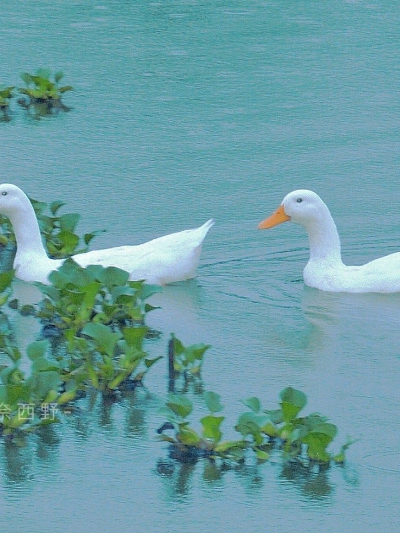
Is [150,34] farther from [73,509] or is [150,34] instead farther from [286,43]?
[73,509]

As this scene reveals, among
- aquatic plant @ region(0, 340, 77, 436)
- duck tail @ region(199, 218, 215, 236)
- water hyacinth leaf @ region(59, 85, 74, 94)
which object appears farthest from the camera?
water hyacinth leaf @ region(59, 85, 74, 94)

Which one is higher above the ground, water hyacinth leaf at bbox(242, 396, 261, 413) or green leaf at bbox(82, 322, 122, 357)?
green leaf at bbox(82, 322, 122, 357)

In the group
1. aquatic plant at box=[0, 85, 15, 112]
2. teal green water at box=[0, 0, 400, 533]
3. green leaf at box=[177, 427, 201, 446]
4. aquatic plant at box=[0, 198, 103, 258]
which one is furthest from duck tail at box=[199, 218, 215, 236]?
aquatic plant at box=[0, 85, 15, 112]

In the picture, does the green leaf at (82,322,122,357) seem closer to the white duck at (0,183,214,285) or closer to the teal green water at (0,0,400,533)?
the teal green water at (0,0,400,533)

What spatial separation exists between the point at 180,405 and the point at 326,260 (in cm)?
253

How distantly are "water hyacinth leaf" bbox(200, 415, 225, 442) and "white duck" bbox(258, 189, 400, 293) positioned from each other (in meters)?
2.38

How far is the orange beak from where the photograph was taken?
827cm

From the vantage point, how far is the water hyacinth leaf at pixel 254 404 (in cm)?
580

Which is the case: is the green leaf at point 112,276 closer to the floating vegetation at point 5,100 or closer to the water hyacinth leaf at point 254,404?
the water hyacinth leaf at point 254,404

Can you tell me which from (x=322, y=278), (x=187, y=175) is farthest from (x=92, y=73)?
(x=322, y=278)

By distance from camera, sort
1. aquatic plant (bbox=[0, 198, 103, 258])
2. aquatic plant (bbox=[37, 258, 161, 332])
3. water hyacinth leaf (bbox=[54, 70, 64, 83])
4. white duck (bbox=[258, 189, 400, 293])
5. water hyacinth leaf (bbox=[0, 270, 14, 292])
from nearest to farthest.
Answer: aquatic plant (bbox=[37, 258, 161, 332]) < water hyacinth leaf (bbox=[0, 270, 14, 292]) < white duck (bbox=[258, 189, 400, 293]) < aquatic plant (bbox=[0, 198, 103, 258]) < water hyacinth leaf (bbox=[54, 70, 64, 83])

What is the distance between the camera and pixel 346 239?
8.66 m

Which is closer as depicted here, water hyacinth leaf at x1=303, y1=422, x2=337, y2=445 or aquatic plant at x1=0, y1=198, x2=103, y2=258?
water hyacinth leaf at x1=303, y1=422, x2=337, y2=445

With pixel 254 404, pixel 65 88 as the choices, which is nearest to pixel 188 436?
pixel 254 404
